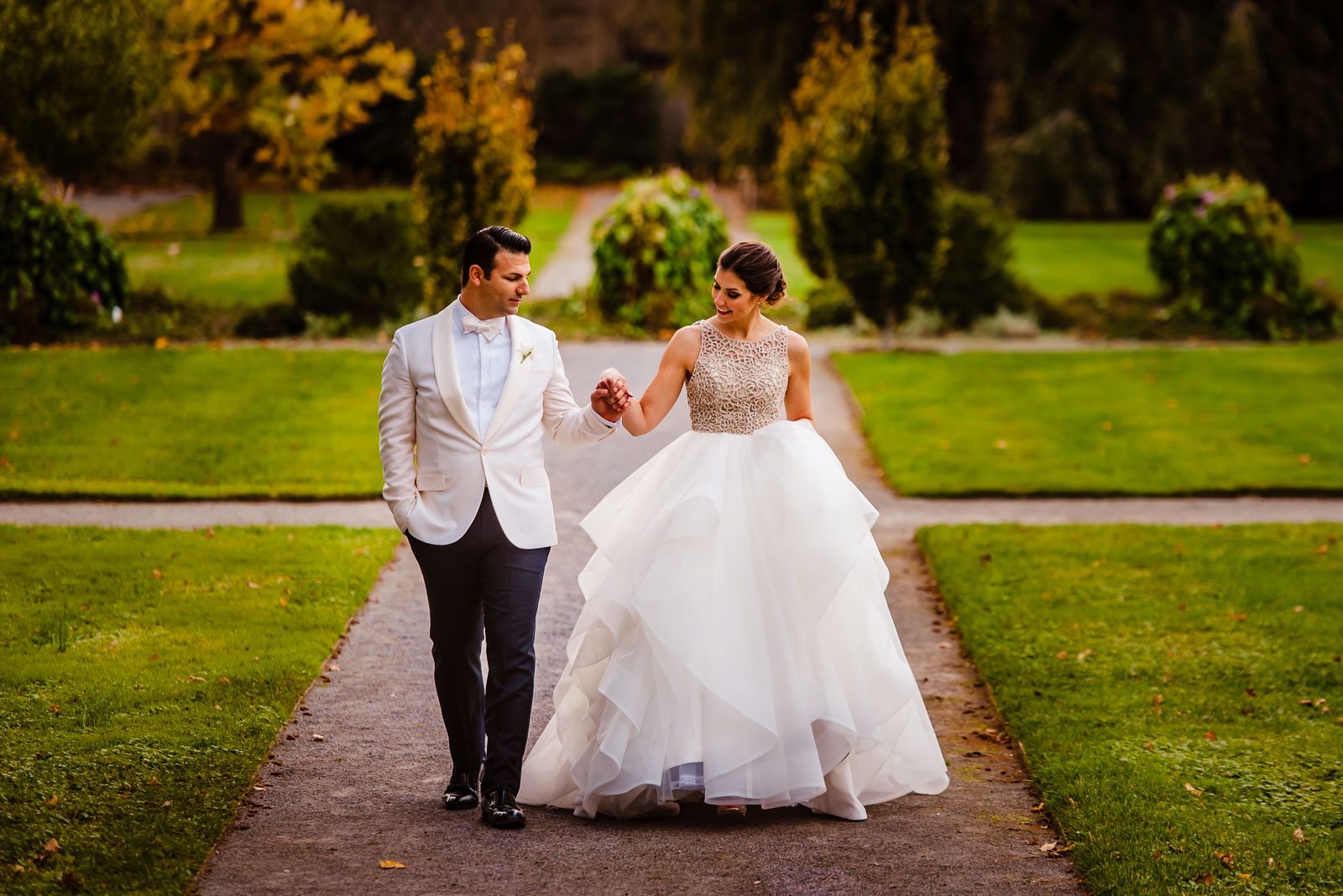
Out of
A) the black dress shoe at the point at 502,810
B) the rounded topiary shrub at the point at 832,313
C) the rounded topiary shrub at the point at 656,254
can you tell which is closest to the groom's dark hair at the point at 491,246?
the black dress shoe at the point at 502,810

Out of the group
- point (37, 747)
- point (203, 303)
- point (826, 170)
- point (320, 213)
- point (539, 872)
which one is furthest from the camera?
point (203, 303)

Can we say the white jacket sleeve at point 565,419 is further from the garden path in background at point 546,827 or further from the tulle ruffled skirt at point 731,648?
the garden path in background at point 546,827

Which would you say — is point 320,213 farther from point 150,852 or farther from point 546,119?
point 546,119

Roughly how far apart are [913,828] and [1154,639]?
2732mm

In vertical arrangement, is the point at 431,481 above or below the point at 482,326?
below

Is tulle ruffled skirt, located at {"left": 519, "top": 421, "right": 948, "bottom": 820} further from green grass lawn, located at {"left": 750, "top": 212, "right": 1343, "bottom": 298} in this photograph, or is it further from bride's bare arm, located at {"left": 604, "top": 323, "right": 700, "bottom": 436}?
green grass lawn, located at {"left": 750, "top": 212, "right": 1343, "bottom": 298}

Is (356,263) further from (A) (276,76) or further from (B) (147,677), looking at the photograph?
(B) (147,677)

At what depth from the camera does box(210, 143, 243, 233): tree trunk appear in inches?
1053

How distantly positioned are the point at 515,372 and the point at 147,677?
257cm

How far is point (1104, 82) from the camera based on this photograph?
1026 inches

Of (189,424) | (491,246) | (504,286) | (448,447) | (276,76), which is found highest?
(276,76)

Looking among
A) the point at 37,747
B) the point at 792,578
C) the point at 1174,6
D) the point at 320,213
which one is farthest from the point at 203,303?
the point at 1174,6

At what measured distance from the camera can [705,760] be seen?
4680 mm

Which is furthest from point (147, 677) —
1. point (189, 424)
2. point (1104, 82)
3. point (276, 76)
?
point (1104, 82)
